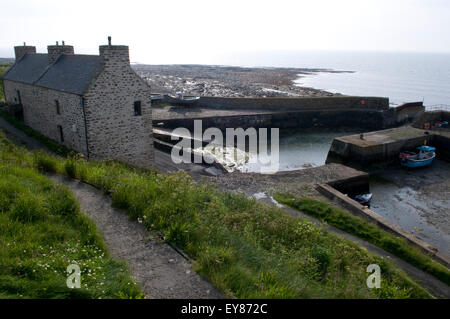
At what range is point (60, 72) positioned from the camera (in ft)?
62.4

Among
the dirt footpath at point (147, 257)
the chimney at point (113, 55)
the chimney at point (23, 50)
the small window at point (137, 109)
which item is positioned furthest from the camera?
the chimney at point (23, 50)

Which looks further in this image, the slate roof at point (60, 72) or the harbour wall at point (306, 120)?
the harbour wall at point (306, 120)

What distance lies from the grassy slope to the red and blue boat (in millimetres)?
22357

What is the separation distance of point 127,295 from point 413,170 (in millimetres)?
23260

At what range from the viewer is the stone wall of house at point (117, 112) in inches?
625

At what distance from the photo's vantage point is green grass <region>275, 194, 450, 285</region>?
33.2 feet

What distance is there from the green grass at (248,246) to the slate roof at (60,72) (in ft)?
24.4

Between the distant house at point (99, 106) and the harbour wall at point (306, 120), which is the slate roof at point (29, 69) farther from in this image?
the harbour wall at point (306, 120)

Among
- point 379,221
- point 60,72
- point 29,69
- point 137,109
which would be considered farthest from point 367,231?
point 29,69

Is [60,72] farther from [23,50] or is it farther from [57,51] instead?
[23,50]

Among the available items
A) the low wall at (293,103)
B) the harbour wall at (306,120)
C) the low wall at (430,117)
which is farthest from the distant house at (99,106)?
the low wall at (430,117)

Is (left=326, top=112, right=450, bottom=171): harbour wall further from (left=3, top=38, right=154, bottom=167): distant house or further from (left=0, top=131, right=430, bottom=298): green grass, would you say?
(left=0, top=131, right=430, bottom=298): green grass

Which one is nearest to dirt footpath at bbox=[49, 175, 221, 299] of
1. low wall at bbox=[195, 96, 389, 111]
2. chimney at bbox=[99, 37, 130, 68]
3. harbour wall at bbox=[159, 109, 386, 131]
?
chimney at bbox=[99, 37, 130, 68]

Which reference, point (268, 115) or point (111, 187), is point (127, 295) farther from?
point (268, 115)
